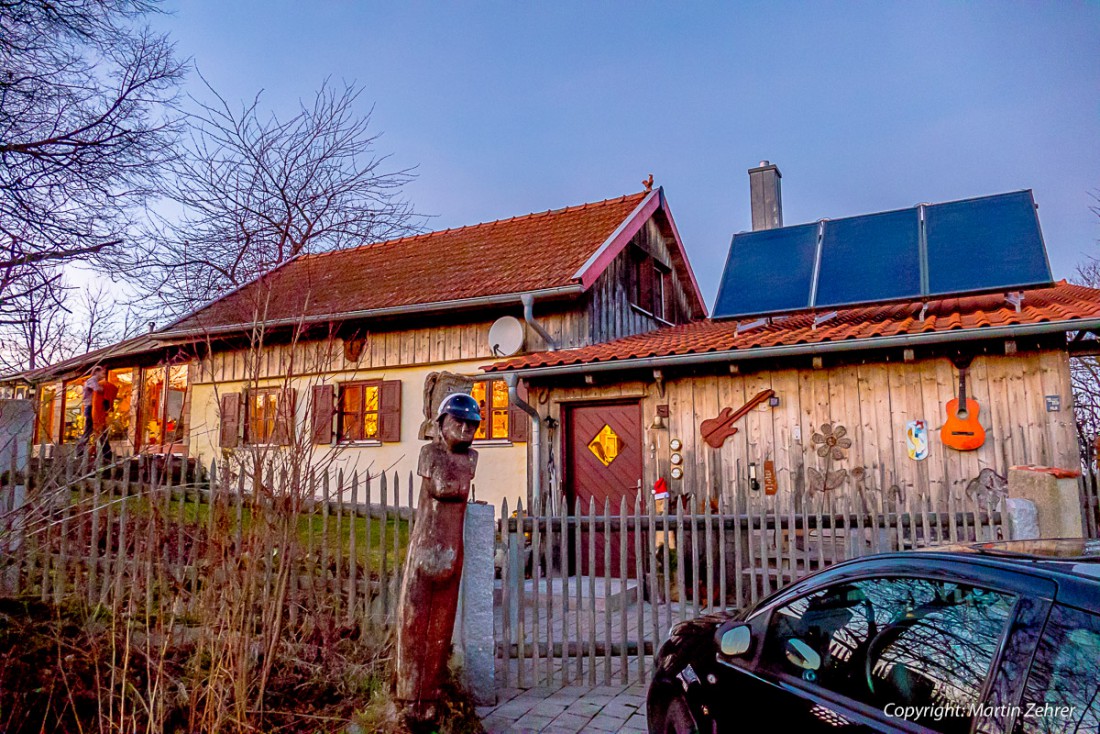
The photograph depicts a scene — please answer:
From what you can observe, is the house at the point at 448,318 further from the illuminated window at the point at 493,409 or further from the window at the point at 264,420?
the window at the point at 264,420

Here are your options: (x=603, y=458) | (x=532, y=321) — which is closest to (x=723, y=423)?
(x=603, y=458)

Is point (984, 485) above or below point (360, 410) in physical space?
below

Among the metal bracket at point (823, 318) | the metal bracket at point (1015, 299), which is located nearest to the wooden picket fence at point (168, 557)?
the metal bracket at point (823, 318)

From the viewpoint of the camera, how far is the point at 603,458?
10.1 metres

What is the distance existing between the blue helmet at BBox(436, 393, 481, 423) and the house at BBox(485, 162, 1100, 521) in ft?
13.7

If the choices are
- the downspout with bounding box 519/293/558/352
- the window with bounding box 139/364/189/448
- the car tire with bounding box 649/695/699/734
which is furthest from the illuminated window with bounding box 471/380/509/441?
the window with bounding box 139/364/189/448

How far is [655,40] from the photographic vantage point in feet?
42.2

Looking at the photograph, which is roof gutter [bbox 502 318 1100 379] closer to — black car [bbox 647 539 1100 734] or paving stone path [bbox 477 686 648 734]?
paving stone path [bbox 477 686 648 734]

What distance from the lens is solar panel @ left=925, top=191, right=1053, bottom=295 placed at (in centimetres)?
800

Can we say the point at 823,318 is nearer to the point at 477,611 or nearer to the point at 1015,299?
the point at 1015,299

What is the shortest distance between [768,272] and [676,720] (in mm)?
7890

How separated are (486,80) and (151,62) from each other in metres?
7.73

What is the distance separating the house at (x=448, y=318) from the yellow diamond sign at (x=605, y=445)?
1.24 meters

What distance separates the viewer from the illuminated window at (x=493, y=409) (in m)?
11.1
